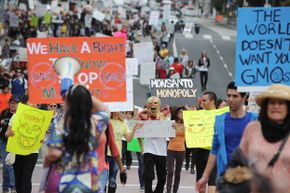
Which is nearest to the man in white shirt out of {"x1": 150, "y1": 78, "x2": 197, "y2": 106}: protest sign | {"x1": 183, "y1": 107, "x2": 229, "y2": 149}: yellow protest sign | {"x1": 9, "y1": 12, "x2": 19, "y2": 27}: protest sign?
{"x1": 183, "y1": 107, "x2": 229, "y2": 149}: yellow protest sign

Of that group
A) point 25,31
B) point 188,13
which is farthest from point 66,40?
point 188,13

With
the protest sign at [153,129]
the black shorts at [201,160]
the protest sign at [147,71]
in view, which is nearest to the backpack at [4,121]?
the protest sign at [153,129]

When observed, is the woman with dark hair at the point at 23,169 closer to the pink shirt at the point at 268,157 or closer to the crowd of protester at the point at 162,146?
the crowd of protester at the point at 162,146

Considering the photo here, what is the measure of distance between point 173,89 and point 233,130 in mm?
6750

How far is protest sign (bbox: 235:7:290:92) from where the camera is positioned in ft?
32.3

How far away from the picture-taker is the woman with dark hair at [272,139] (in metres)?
6.48

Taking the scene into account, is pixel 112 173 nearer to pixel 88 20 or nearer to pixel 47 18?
pixel 88 20

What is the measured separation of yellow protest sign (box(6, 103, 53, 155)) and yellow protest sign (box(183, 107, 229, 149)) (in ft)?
6.06

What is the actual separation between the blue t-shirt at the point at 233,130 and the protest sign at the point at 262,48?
2.07 m

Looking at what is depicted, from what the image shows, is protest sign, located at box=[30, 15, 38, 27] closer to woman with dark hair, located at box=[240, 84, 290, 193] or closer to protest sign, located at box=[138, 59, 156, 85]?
protest sign, located at box=[138, 59, 156, 85]

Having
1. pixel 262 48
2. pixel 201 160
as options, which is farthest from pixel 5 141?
pixel 262 48

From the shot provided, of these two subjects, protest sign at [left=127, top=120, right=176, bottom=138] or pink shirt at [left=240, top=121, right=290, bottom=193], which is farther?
protest sign at [left=127, top=120, right=176, bottom=138]

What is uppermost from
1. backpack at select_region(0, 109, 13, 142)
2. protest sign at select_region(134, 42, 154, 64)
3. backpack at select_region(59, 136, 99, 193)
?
backpack at select_region(59, 136, 99, 193)

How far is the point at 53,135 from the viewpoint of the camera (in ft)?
21.4
